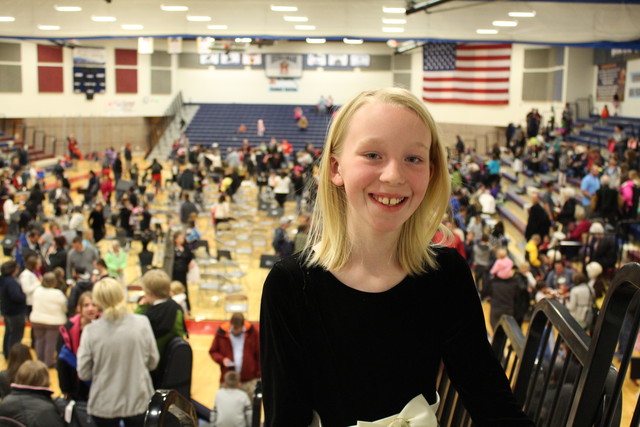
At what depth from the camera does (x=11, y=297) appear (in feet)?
30.2

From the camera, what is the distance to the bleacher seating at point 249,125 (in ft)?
128

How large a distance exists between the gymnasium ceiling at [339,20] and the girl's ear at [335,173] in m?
10.3

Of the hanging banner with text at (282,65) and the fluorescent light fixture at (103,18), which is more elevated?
the hanging banner with text at (282,65)

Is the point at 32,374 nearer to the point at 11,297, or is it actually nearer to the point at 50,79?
the point at 11,297

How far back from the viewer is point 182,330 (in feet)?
19.1

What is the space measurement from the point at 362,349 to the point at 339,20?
12.4 meters

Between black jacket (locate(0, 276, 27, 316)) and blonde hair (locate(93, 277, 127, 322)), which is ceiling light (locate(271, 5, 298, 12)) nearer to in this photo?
black jacket (locate(0, 276, 27, 316))

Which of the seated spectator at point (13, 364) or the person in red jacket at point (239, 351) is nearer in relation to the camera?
the seated spectator at point (13, 364)

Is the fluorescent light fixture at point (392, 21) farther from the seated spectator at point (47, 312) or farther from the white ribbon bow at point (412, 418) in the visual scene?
the white ribbon bow at point (412, 418)

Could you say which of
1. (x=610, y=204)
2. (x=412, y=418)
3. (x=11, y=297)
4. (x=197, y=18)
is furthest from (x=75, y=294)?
(x=610, y=204)

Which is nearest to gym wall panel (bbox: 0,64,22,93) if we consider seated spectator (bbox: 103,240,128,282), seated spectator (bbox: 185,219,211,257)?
seated spectator (bbox: 185,219,211,257)

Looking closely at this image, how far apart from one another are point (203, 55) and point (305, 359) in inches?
1642

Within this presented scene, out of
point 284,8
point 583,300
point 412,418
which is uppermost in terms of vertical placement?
point 284,8

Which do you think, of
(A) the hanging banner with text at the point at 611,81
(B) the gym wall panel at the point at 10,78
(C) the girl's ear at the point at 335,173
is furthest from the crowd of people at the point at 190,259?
(B) the gym wall panel at the point at 10,78
